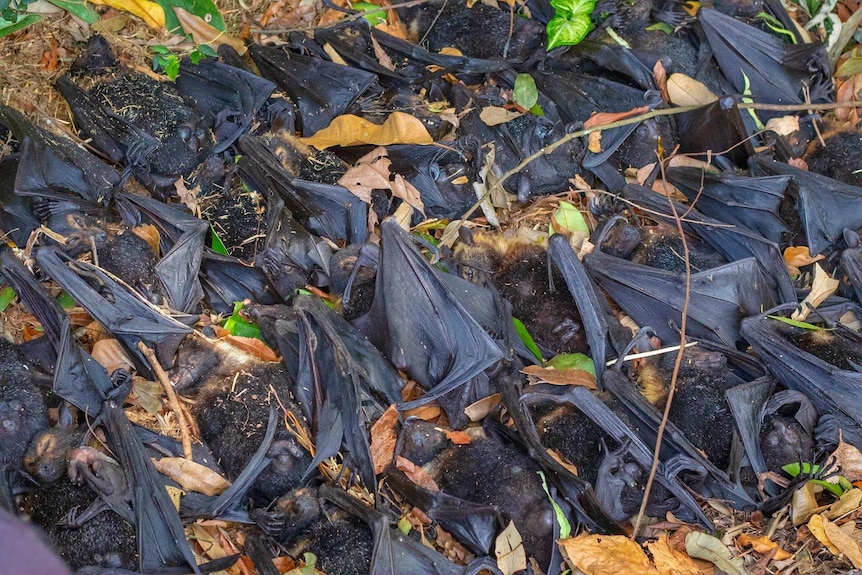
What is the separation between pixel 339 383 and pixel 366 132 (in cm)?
140

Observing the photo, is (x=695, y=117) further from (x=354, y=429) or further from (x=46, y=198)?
(x=46, y=198)

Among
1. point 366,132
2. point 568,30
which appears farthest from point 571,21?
point 366,132

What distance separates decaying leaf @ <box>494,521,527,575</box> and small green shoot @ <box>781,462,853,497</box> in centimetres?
114

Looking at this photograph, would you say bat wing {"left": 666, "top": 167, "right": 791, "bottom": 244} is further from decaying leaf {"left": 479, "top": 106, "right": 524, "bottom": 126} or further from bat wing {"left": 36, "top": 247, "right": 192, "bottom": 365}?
bat wing {"left": 36, "top": 247, "right": 192, "bottom": 365}

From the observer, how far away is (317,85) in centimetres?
378

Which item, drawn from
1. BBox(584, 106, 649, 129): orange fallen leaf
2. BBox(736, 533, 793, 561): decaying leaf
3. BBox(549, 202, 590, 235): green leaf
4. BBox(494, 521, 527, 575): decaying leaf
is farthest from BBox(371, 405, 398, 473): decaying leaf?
BBox(584, 106, 649, 129): orange fallen leaf

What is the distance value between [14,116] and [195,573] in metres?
2.18

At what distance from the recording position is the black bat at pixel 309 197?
337 cm

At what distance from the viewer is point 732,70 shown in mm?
4117

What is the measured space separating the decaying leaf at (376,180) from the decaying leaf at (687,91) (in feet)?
5.23

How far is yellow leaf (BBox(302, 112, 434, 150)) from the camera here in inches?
142

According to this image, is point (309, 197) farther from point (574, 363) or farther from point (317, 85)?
point (574, 363)

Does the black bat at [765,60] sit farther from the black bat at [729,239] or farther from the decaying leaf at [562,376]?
the decaying leaf at [562,376]

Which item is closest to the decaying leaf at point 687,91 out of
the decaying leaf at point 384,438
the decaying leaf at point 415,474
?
the decaying leaf at point 384,438
